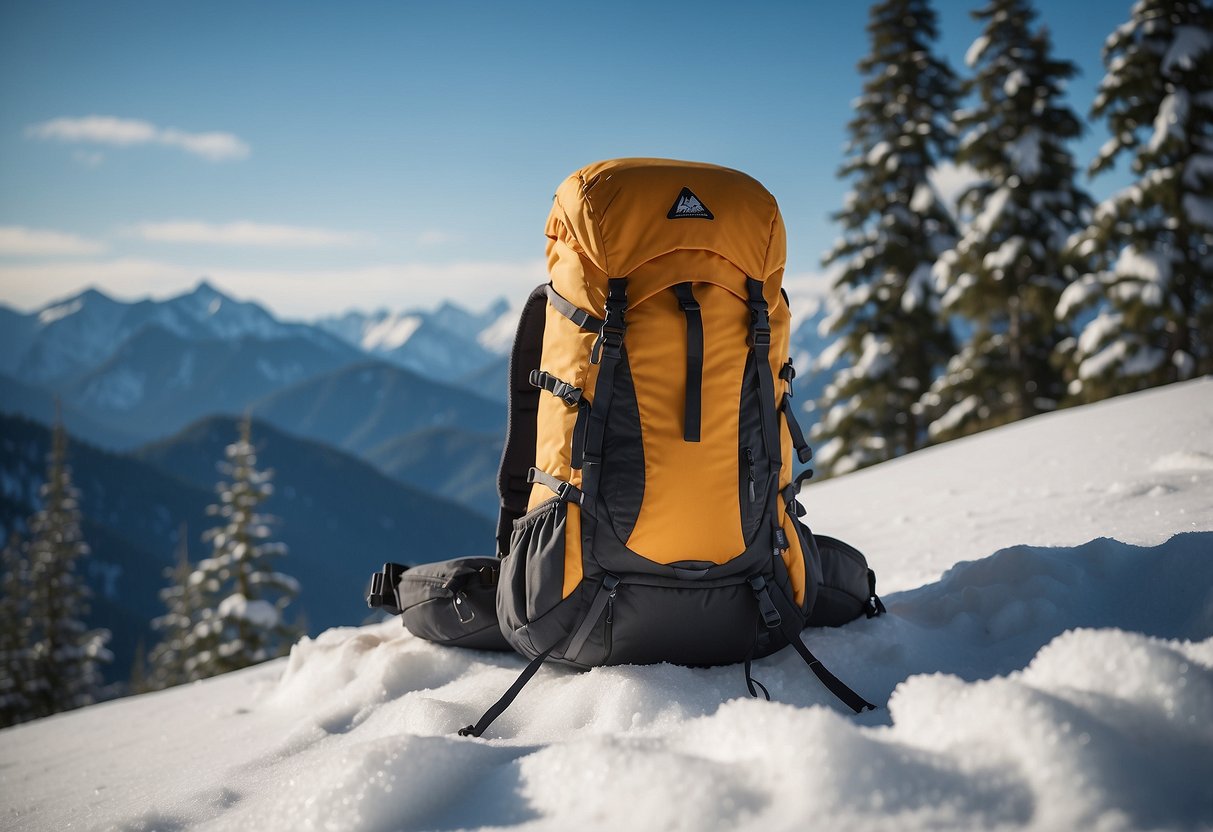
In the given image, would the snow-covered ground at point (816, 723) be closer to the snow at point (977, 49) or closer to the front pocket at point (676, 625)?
the front pocket at point (676, 625)

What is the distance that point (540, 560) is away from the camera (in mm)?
1985

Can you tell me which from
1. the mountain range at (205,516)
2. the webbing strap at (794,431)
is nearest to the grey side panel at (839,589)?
the webbing strap at (794,431)

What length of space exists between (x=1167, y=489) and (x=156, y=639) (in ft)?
366

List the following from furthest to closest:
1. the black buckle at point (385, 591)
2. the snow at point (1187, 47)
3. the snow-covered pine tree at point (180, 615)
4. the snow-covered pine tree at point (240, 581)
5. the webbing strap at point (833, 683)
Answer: the snow-covered pine tree at point (180, 615)
the snow-covered pine tree at point (240, 581)
the snow at point (1187, 47)
the black buckle at point (385, 591)
the webbing strap at point (833, 683)

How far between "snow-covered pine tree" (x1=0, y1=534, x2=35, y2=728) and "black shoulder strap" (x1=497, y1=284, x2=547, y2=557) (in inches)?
975

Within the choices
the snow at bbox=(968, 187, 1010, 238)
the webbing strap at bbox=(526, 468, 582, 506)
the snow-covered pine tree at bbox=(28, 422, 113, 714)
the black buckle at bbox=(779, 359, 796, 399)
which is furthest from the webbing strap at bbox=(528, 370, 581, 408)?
the snow-covered pine tree at bbox=(28, 422, 113, 714)

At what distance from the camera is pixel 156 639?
9306cm

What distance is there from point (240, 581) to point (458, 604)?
16.0 metres

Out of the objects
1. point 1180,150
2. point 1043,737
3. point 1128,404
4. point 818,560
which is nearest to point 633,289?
point 818,560

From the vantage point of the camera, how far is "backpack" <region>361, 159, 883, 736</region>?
1.96 meters

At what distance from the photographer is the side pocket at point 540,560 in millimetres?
1965

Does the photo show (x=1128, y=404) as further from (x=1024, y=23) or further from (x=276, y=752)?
(x=1024, y=23)

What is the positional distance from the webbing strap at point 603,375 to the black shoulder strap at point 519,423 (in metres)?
0.56

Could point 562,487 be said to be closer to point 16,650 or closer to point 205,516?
point 16,650
